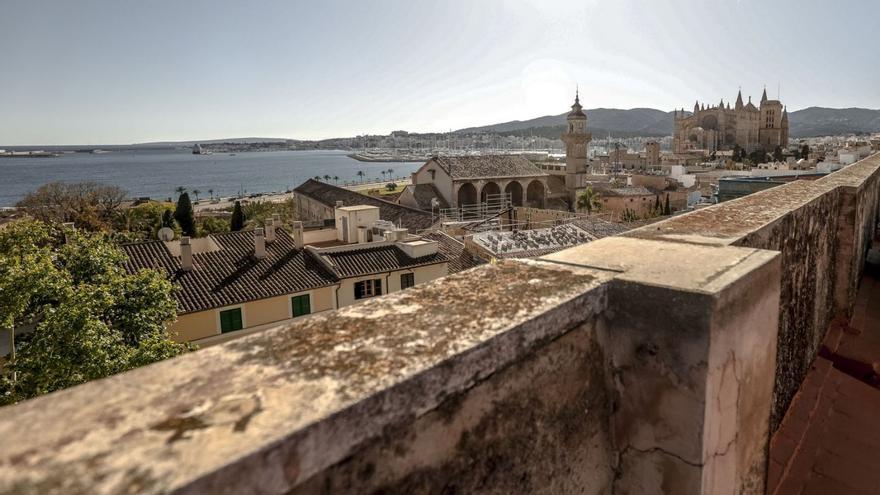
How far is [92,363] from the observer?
937cm

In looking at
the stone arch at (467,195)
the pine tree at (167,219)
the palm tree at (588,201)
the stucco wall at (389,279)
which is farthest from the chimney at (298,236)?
the palm tree at (588,201)

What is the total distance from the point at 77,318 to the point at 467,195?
43.4 metres

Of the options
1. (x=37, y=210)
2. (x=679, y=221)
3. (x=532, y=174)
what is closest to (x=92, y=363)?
(x=679, y=221)

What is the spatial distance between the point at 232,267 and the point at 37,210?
111 ft

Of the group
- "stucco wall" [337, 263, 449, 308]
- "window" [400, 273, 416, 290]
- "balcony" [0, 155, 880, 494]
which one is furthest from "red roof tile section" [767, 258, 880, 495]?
"window" [400, 273, 416, 290]

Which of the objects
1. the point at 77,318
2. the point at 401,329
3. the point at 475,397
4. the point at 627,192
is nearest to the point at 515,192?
the point at 627,192

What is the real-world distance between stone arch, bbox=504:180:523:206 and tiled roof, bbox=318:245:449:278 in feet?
102

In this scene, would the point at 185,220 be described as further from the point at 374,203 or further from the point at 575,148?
the point at 575,148

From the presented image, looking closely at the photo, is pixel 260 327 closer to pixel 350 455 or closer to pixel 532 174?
pixel 350 455

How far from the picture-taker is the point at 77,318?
9.62 m

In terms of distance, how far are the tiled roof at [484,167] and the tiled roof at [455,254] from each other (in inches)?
821

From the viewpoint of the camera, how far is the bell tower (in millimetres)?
53844

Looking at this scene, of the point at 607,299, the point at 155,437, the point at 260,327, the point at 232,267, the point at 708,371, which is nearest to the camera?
the point at 155,437

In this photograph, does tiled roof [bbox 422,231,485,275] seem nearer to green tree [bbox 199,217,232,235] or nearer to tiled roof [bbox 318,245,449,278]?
tiled roof [bbox 318,245,449,278]
